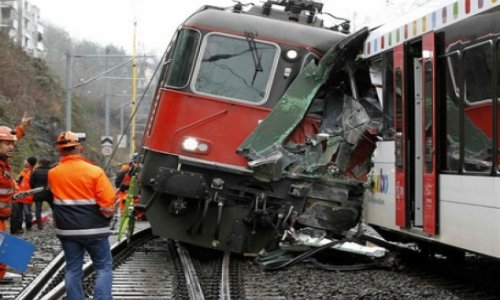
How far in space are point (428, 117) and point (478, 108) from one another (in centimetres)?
91

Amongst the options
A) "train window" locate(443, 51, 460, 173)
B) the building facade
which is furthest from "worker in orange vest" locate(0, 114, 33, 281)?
the building facade

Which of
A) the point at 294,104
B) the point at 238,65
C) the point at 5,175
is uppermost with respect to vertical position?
the point at 238,65

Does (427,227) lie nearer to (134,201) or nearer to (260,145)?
(260,145)

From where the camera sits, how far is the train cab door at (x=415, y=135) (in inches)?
305

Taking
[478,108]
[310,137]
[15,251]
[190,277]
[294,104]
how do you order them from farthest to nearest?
1. [310,137]
2. [294,104]
3. [190,277]
4. [478,108]
5. [15,251]

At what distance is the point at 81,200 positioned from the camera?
21.1 ft

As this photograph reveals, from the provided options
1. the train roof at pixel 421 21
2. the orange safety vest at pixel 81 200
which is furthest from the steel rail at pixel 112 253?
the train roof at pixel 421 21

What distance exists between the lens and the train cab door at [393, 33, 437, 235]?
305 inches

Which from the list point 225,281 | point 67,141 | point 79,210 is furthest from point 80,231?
point 225,281

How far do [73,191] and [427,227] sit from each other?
11.6 feet

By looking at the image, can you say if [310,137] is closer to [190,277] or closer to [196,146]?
[196,146]

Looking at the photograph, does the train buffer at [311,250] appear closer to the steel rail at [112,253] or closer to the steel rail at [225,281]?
the steel rail at [225,281]

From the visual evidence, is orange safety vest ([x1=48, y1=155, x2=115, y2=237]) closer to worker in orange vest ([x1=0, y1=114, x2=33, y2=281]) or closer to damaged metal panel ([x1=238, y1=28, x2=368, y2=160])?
worker in orange vest ([x1=0, y1=114, x2=33, y2=281])

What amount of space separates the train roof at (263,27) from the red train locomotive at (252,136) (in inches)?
0.6
